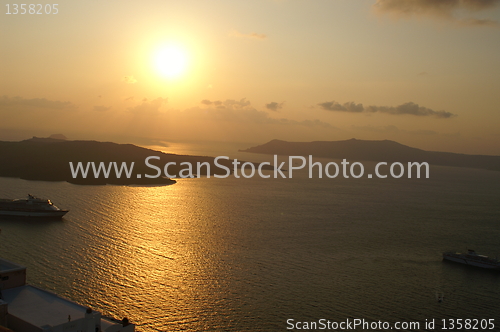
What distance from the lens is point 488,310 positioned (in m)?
25.3

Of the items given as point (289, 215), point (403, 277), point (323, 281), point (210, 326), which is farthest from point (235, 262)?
point (289, 215)

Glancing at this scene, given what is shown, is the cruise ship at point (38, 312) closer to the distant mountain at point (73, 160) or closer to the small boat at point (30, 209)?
the small boat at point (30, 209)

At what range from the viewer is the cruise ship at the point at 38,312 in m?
15.7

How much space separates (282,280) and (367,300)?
6.15m

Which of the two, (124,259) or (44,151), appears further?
(44,151)

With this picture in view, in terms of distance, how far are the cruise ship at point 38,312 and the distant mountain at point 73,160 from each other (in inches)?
2552

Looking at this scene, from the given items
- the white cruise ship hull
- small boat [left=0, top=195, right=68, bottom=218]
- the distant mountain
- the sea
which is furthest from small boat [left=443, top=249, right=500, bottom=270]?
the distant mountain

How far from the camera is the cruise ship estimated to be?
1574cm

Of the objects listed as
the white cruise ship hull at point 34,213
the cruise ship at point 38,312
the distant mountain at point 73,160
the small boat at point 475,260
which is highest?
the distant mountain at point 73,160

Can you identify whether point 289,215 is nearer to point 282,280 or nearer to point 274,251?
point 274,251

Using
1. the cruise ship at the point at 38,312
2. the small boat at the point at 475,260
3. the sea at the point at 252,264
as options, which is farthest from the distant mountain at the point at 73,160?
the small boat at the point at 475,260

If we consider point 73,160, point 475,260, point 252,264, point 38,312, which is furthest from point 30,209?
point 73,160

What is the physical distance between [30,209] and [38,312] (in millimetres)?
34509

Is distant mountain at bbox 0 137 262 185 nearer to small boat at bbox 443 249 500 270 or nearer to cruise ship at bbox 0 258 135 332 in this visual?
cruise ship at bbox 0 258 135 332
